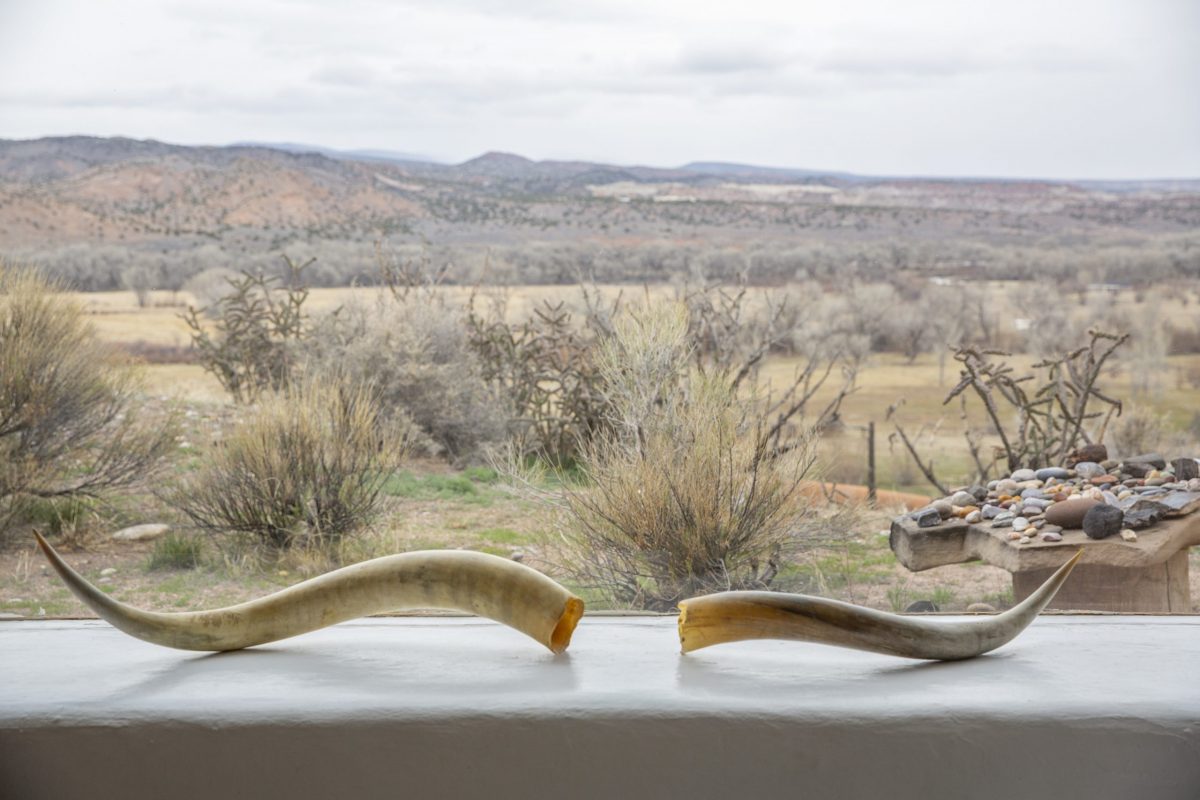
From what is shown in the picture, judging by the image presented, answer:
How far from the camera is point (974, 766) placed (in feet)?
4.25

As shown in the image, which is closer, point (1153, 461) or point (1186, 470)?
point (1186, 470)

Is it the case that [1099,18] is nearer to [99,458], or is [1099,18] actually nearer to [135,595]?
[135,595]

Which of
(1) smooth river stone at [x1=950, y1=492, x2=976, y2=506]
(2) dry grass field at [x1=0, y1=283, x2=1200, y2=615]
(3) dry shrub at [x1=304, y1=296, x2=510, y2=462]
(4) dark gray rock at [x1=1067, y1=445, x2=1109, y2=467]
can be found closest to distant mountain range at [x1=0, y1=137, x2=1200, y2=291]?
(2) dry grass field at [x1=0, y1=283, x2=1200, y2=615]

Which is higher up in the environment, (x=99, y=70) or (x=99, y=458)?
(x=99, y=70)

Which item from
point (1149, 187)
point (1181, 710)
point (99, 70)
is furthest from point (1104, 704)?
point (1149, 187)

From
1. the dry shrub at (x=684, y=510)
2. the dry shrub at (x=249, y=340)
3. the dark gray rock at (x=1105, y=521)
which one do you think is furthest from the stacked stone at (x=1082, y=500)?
the dry shrub at (x=249, y=340)

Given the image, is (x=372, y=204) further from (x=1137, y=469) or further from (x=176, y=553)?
(x=1137, y=469)

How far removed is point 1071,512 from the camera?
2.65 m

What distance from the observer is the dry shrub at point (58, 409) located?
347 cm

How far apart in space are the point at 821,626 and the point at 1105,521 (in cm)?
137

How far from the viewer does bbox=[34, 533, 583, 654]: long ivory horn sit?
1.46 meters

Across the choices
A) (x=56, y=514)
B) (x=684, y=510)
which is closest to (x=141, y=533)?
(x=56, y=514)

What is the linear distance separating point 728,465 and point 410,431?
7.79 feet

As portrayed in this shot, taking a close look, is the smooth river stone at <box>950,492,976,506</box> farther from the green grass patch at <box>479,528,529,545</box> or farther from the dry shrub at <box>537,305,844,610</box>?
the green grass patch at <box>479,528,529,545</box>
